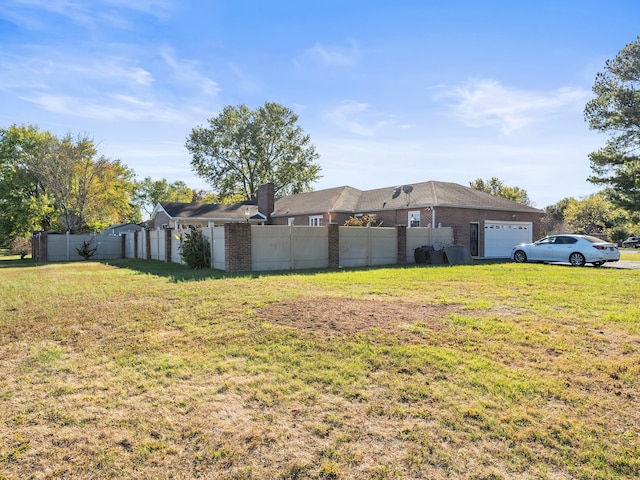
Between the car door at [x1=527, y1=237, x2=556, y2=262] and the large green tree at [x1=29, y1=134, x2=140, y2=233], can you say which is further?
the large green tree at [x1=29, y1=134, x2=140, y2=233]

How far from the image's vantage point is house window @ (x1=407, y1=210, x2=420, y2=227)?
900 inches

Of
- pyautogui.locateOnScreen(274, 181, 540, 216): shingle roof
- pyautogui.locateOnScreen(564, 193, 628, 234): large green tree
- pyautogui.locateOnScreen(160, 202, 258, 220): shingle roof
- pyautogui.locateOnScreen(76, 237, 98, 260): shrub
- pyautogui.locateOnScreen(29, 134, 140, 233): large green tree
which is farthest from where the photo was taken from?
pyautogui.locateOnScreen(564, 193, 628, 234): large green tree

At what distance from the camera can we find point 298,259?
53.2 ft

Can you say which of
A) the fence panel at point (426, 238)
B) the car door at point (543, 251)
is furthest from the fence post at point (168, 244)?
the car door at point (543, 251)

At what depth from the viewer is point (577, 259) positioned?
1786 cm

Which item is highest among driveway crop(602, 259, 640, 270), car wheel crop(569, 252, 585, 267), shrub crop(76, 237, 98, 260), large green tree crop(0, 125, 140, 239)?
large green tree crop(0, 125, 140, 239)

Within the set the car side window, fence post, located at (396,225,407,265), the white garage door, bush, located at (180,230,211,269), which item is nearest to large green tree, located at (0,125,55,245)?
bush, located at (180,230,211,269)

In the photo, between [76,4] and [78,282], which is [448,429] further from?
[78,282]

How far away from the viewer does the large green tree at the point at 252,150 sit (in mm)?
45156

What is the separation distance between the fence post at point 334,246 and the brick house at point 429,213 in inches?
278

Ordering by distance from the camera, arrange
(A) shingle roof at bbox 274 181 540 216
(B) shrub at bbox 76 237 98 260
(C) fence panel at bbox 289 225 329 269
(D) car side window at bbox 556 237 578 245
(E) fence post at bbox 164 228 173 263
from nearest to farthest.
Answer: (C) fence panel at bbox 289 225 329 269
(D) car side window at bbox 556 237 578 245
(E) fence post at bbox 164 228 173 263
(A) shingle roof at bbox 274 181 540 216
(B) shrub at bbox 76 237 98 260

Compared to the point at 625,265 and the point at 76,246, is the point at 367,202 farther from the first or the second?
the point at 76,246

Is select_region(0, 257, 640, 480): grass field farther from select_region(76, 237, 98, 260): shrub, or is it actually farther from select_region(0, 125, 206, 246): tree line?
select_region(0, 125, 206, 246): tree line

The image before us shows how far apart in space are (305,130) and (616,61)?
101ft
